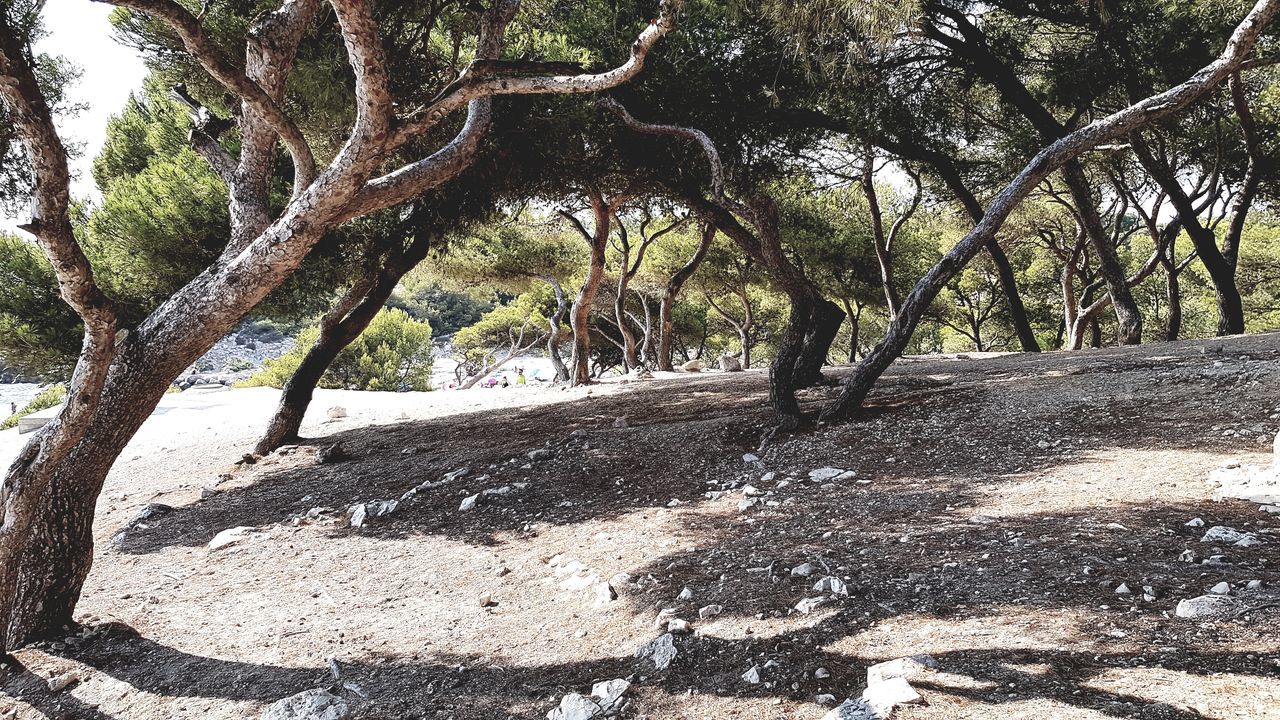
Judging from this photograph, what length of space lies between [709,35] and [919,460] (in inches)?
231

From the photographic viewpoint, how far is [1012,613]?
2771mm

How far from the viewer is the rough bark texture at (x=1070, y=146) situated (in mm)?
5516

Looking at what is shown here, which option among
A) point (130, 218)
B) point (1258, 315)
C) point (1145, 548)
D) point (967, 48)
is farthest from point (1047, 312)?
point (130, 218)

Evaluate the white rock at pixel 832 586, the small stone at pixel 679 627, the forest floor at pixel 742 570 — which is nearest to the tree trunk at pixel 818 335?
the forest floor at pixel 742 570

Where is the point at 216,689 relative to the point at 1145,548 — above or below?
below

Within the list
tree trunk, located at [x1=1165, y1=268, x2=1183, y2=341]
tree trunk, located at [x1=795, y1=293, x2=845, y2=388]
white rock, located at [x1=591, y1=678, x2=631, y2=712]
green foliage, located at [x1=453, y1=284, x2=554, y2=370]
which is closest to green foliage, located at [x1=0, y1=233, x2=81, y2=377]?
tree trunk, located at [x1=795, y1=293, x2=845, y2=388]

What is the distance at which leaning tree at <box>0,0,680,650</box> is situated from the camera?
3.43 m

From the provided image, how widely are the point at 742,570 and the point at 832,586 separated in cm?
61

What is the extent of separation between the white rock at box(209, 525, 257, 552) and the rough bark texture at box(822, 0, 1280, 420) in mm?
5831

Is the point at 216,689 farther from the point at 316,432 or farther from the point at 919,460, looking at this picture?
the point at 316,432

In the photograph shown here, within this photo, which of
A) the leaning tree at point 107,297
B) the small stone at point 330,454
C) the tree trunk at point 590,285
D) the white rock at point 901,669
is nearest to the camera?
the white rock at point 901,669

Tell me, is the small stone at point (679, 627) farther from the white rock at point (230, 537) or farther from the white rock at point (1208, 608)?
the white rock at point (230, 537)

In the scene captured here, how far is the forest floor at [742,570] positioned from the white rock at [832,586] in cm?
6

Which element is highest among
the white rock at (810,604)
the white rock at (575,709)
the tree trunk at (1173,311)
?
the tree trunk at (1173,311)
